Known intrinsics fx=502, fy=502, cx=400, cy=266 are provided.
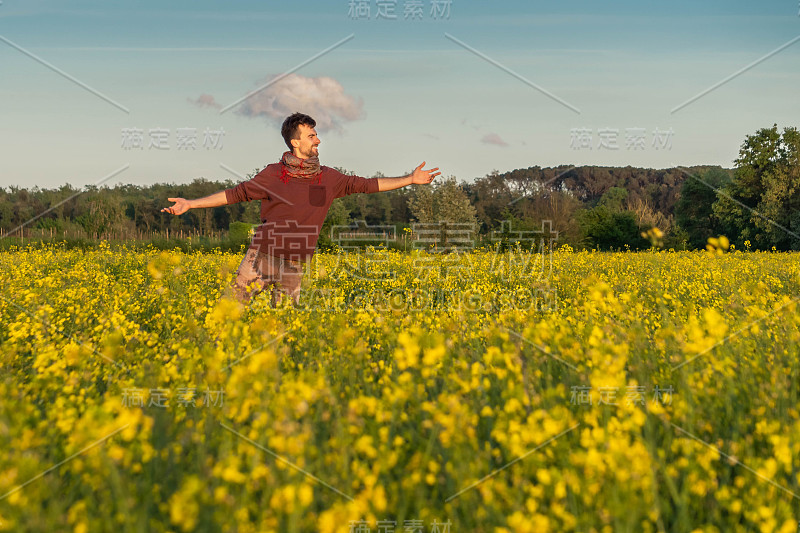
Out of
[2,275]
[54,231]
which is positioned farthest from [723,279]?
[54,231]

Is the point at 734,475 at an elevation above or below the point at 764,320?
below

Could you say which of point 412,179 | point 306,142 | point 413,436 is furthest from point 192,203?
point 413,436

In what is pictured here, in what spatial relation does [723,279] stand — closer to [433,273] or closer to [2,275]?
[433,273]

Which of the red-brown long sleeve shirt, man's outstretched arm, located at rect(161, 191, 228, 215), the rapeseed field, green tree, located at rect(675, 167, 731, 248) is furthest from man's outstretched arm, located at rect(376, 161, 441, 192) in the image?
green tree, located at rect(675, 167, 731, 248)

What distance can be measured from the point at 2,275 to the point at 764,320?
10997mm

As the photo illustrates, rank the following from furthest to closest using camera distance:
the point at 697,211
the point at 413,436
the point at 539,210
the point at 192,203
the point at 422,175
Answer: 1. the point at 697,211
2. the point at 539,210
3. the point at 422,175
4. the point at 192,203
5. the point at 413,436

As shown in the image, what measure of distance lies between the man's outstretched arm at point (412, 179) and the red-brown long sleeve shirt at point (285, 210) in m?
0.82

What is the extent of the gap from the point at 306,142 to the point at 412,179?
1.40 m

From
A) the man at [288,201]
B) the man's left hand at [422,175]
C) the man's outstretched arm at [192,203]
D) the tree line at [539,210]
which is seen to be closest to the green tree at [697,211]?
the tree line at [539,210]

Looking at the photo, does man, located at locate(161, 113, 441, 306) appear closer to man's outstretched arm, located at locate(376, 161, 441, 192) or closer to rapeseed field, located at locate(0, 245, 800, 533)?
man's outstretched arm, located at locate(376, 161, 441, 192)

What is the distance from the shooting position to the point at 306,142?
6.25 metres

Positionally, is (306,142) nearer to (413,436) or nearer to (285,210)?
(285,210)

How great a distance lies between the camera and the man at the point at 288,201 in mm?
6168

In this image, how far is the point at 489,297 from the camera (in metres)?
6.88
